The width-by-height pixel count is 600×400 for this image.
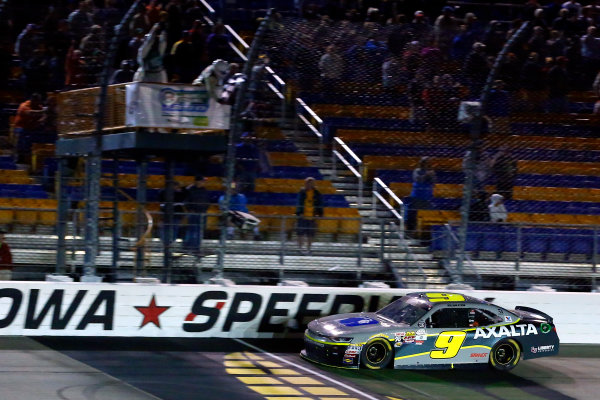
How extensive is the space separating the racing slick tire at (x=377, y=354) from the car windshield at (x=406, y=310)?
1.62ft

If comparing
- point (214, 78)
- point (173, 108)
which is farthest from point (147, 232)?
point (214, 78)

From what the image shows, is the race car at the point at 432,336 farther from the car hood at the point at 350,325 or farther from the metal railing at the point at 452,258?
the metal railing at the point at 452,258

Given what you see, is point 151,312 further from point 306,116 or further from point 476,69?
point 476,69

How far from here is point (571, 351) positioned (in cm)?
1489

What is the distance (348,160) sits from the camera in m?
16.7

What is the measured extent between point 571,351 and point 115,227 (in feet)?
23.3

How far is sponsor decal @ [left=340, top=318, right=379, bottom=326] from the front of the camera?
511 inches

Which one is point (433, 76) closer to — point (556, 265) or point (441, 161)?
point (441, 161)

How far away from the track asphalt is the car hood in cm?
49

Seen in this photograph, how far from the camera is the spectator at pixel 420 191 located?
604 inches

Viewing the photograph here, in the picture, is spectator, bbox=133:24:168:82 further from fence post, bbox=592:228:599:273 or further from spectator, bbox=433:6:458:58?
fence post, bbox=592:228:599:273

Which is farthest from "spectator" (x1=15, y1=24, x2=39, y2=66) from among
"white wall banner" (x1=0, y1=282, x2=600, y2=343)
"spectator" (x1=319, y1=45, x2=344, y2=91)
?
"spectator" (x1=319, y1=45, x2=344, y2=91)

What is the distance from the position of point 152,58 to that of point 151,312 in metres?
3.81

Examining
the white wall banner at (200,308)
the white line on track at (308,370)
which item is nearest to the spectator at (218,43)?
the white wall banner at (200,308)
